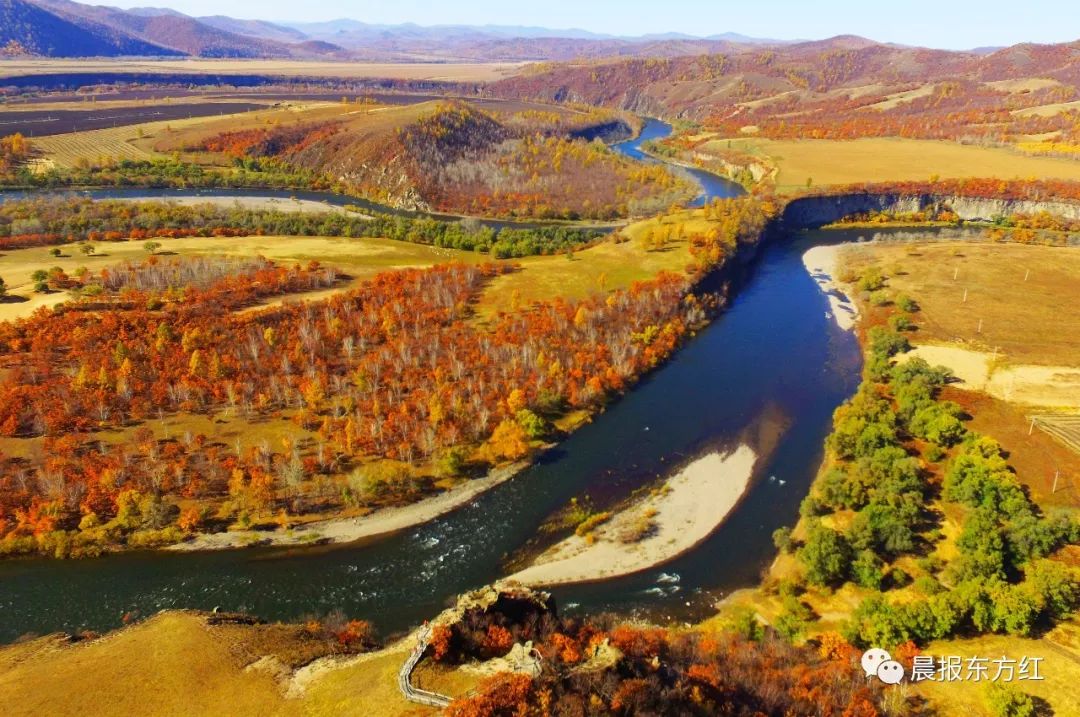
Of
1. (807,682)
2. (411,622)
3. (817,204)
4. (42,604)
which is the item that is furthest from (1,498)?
(817,204)

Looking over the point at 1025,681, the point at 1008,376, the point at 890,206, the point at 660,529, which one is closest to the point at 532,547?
the point at 660,529

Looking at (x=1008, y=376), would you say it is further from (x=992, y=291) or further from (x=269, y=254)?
(x=269, y=254)

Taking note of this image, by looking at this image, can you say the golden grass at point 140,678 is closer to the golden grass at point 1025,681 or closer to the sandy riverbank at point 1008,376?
the golden grass at point 1025,681

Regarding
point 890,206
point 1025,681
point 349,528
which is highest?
point 890,206

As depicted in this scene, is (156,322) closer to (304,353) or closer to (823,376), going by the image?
(304,353)

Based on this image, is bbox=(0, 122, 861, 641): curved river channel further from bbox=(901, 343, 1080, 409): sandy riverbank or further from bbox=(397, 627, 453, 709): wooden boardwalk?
bbox=(397, 627, 453, 709): wooden boardwalk

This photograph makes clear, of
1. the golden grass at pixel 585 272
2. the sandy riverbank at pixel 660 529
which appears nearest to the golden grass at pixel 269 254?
the golden grass at pixel 585 272
